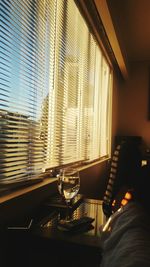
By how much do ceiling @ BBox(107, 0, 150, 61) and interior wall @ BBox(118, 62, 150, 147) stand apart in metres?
0.44

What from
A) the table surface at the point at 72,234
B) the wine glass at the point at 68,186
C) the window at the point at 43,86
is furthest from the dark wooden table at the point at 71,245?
→ the window at the point at 43,86

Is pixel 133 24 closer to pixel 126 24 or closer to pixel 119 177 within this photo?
pixel 126 24

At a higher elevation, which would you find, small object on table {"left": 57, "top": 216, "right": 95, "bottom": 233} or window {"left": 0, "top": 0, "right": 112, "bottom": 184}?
window {"left": 0, "top": 0, "right": 112, "bottom": 184}

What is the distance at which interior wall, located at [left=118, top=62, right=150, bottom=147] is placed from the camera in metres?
4.57

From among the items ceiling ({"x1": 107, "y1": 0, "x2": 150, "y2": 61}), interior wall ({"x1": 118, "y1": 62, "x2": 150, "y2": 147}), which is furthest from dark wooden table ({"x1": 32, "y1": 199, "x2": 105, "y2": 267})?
interior wall ({"x1": 118, "y1": 62, "x2": 150, "y2": 147})

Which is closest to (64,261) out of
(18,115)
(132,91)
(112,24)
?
(18,115)

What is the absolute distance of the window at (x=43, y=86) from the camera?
1.13 meters

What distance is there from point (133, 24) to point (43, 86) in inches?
87.0

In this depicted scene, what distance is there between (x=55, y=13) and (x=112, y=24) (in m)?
0.91

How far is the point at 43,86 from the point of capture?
5.01 ft

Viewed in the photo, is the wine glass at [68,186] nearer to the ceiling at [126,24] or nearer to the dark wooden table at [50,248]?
the dark wooden table at [50,248]

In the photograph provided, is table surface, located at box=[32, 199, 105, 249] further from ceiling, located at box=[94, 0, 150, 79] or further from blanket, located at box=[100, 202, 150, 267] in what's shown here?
ceiling, located at box=[94, 0, 150, 79]

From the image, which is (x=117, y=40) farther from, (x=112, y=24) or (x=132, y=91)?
(x=132, y=91)

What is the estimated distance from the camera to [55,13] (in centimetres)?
170
